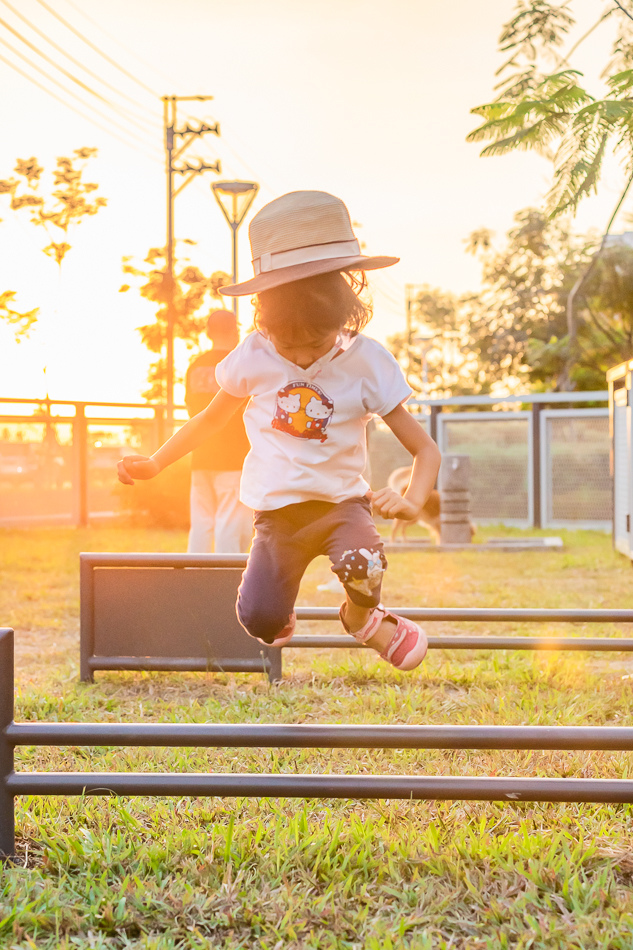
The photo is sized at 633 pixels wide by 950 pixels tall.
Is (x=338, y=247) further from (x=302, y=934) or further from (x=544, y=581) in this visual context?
(x=544, y=581)

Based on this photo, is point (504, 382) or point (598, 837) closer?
point (598, 837)

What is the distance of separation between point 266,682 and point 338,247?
8.58 ft

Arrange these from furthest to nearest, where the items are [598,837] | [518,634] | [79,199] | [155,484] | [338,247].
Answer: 1. [79,199]
2. [155,484]
3. [518,634]
4. [598,837]
5. [338,247]

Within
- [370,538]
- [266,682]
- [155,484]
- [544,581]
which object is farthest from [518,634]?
[155,484]

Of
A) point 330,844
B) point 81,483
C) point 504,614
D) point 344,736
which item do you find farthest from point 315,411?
point 81,483

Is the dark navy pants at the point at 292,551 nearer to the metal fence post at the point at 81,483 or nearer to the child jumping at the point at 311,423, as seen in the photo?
the child jumping at the point at 311,423

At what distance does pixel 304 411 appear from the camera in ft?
7.44

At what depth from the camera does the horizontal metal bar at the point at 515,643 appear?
3277 millimetres

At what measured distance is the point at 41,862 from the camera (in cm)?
227

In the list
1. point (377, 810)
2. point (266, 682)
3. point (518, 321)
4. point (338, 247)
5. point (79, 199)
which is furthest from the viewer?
point (518, 321)

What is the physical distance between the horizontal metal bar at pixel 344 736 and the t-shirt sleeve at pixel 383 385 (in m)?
0.77

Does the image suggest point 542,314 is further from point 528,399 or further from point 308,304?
point 308,304

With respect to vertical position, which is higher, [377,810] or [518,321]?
[518,321]

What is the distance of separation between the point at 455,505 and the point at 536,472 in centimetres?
363
